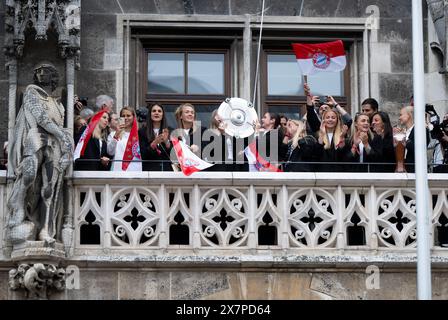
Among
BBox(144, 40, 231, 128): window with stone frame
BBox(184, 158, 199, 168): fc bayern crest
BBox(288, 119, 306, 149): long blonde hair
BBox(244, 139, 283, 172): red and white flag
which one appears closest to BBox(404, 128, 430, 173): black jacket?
BBox(288, 119, 306, 149): long blonde hair

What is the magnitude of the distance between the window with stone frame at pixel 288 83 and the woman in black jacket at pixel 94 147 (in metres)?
3.36

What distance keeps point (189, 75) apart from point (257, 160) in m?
3.29

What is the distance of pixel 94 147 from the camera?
24609 mm

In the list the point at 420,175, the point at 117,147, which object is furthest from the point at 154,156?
the point at 420,175

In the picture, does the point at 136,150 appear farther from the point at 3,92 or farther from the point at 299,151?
the point at 3,92

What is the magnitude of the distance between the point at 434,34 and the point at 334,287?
4.93m

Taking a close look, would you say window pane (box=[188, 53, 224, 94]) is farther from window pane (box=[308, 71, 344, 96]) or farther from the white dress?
the white dress

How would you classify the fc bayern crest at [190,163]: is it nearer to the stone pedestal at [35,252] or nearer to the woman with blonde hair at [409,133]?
the stone pedestal at [35,252]

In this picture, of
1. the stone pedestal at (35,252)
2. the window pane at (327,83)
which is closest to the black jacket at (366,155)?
the window pane at (327,83)

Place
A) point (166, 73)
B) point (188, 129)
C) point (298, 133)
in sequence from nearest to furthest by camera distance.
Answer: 1. point (298, 133)
2. point (188, 129)
3. point (166, 73)

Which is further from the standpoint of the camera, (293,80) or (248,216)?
(293,80)

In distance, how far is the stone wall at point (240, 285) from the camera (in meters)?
23.8

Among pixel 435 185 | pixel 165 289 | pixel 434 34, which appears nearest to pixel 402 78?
pixel 434 34

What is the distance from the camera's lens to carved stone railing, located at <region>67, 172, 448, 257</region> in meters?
24.0
